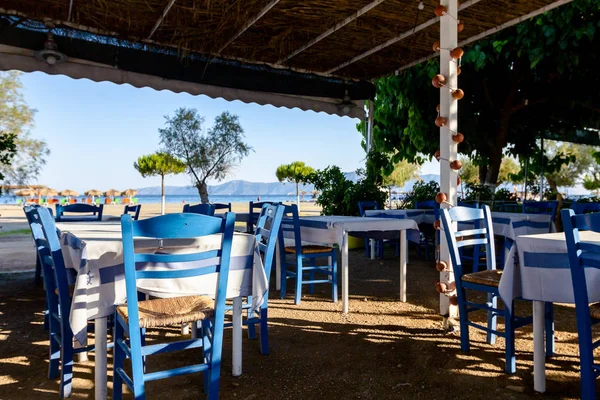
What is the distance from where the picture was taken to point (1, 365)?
8.64 ft

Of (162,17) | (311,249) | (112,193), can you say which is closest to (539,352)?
(311,249)

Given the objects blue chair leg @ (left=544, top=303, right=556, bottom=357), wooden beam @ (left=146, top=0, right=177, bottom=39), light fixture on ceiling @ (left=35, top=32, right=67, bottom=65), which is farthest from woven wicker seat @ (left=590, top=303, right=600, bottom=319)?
light fixture on ceiling @ (left=35, top=32, right=67, bottom=65)

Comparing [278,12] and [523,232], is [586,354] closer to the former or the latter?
[523,232]

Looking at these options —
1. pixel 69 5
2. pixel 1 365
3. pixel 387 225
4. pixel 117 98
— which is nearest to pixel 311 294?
pixel 387 225

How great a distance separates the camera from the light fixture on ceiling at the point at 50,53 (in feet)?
16.7

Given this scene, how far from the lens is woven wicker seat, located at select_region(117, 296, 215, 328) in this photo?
194 centimetres

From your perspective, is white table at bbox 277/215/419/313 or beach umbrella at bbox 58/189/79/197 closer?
white table at bbox 277/215/419/313

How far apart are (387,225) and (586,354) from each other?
2.21 m

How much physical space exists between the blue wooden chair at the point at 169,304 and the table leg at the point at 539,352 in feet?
5.19

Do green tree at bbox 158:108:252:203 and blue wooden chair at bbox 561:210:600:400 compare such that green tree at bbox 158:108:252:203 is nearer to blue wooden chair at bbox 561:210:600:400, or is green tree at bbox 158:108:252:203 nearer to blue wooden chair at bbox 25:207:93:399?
blue wooden chair at bbox 25:207:93:399

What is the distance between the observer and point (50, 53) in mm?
5121

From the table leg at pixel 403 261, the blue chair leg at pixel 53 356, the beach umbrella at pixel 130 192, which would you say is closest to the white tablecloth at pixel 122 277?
the blue chair leg at pixel 53 356

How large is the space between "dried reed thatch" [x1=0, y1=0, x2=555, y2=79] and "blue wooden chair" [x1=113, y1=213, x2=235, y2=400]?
3.27 metres

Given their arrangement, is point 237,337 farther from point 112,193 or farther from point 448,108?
point 112,193
